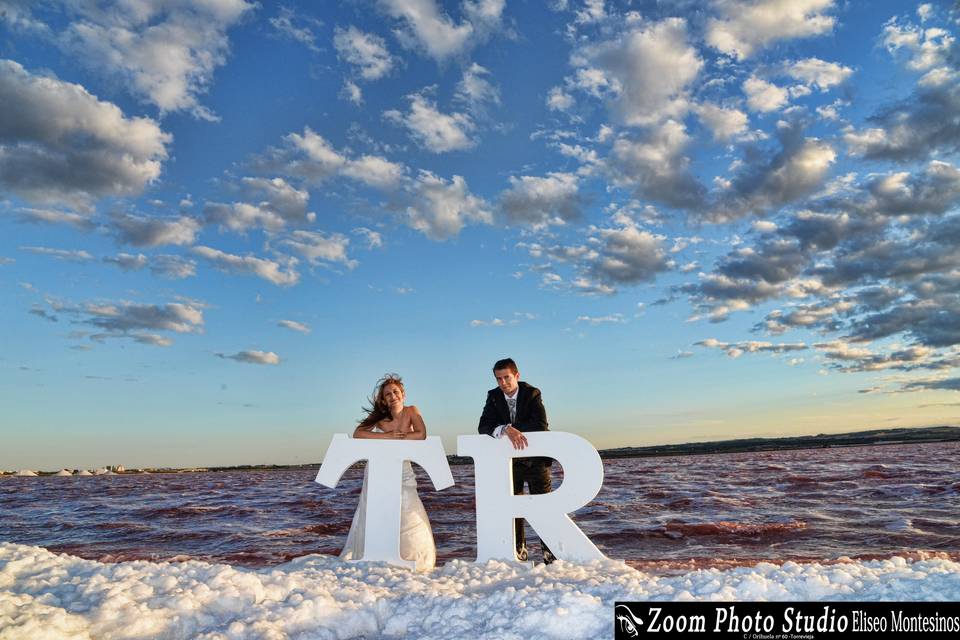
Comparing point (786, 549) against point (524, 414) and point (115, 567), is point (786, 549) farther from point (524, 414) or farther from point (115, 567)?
point (115, 567)

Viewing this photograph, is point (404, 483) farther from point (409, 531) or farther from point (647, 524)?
point (647, 524)

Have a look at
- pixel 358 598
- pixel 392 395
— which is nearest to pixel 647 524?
Result: pixel 392 395

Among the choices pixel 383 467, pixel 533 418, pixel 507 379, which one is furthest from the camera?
pixel 533 418

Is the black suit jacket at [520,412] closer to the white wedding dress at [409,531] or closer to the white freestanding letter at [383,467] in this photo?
the white freestanding letter at [383,467]

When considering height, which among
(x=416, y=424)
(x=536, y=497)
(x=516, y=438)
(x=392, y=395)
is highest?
(x=392, y=395)

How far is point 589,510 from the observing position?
13.3 m

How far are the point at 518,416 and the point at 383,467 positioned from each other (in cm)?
164

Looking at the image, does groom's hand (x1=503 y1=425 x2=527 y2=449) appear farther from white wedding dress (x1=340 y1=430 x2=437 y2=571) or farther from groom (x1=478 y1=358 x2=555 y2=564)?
white wedding dress (x1=340 y1=430 x2=437 y2=571)

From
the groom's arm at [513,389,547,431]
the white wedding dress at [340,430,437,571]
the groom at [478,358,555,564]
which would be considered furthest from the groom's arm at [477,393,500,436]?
the white wedding dress at [340,430,437,571]

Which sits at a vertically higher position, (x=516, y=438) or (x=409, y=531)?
(x=516, y=438)

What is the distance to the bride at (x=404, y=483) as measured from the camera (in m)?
6.66

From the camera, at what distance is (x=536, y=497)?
6273 millimetres

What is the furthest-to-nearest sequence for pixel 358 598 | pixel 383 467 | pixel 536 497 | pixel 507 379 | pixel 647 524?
pixel 647 524 < pixel 507 379 < pixel 383 467 < pixel 536 497 < pixel 358 598

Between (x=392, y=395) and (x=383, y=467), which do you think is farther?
(x=392, y=395)
